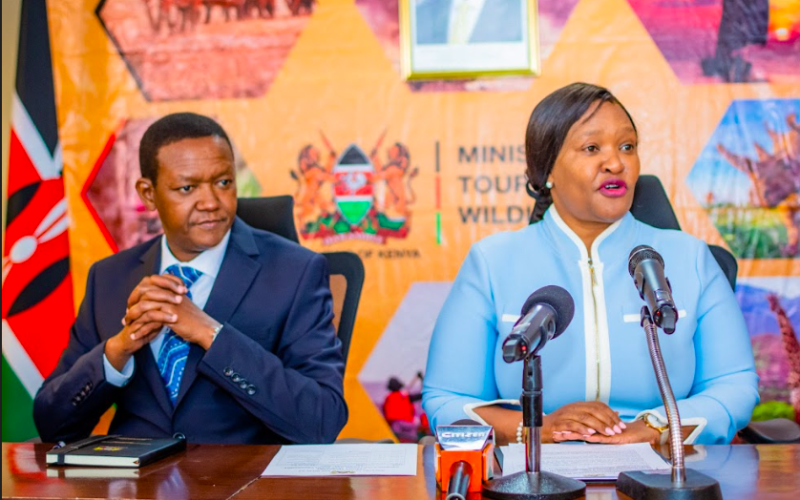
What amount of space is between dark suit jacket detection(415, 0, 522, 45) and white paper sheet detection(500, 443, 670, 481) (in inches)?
80.4

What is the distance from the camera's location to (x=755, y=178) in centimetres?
354

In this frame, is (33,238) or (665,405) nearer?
(665,405)

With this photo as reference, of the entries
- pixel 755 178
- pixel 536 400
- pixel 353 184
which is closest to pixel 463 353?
pixel 536 400

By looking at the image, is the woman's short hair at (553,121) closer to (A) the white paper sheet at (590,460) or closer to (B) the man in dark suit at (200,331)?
(B) the man in dark suit at (200,331)

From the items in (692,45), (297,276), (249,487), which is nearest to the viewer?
(249,487)

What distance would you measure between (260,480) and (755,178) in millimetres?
2534

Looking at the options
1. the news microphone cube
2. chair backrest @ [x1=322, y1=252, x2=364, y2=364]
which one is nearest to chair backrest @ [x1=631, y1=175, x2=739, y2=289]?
chair backrest @ [x1=322, y1=252, x2=364, y2=364]

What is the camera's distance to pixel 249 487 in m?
1.72

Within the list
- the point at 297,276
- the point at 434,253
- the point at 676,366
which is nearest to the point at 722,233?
the point at 434,253

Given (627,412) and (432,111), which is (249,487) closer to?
(627,412)

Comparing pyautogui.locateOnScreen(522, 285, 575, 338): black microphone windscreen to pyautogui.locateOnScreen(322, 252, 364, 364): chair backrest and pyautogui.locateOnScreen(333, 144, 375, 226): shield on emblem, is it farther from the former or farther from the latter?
pyautogui.locateOnScreen(333, 144, 375, 226): shield on emblem

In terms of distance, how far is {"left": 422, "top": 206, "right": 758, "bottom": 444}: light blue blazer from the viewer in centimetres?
237

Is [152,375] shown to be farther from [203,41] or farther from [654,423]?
[203,41]

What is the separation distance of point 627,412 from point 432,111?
1713 millimetres
